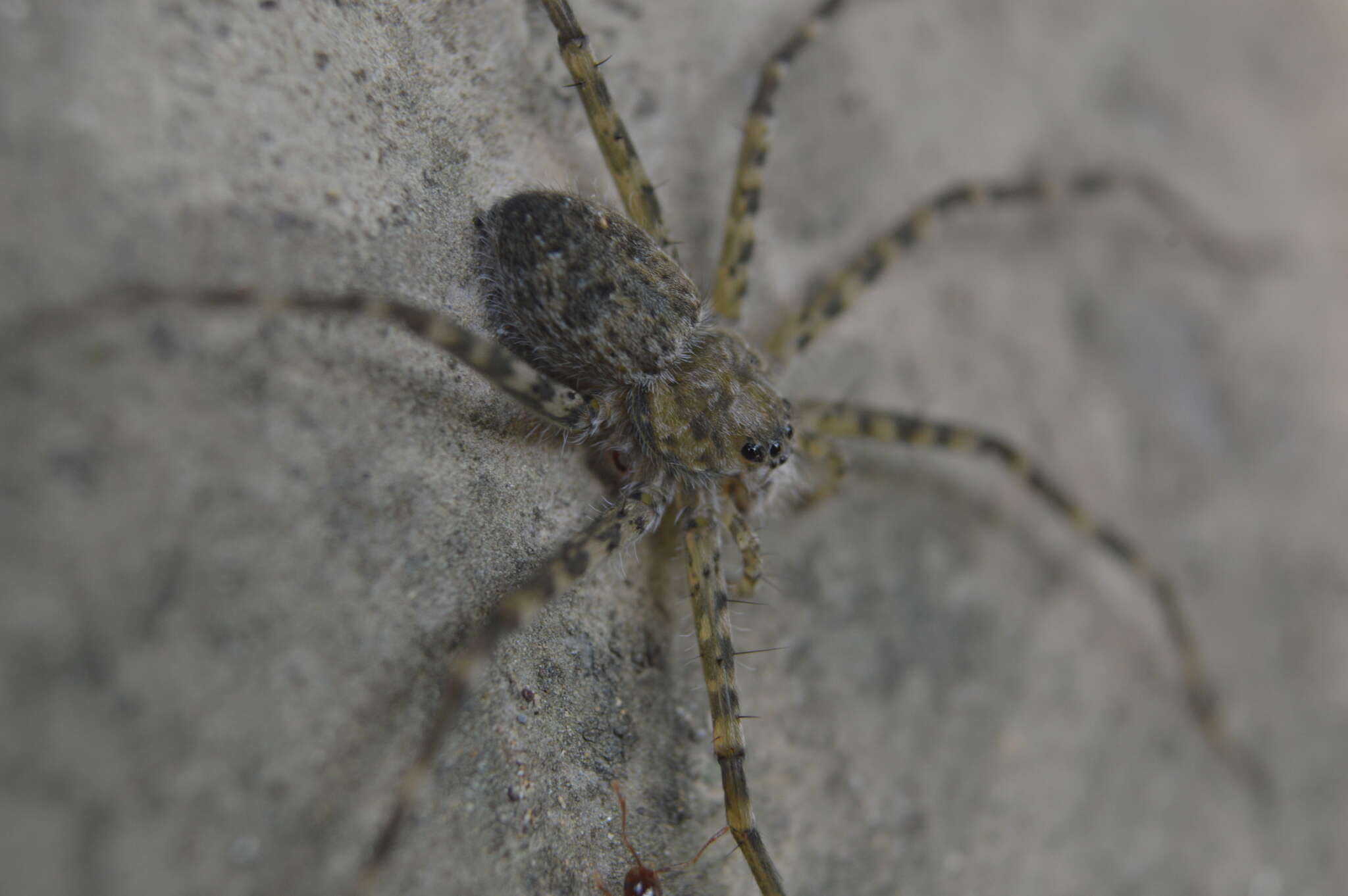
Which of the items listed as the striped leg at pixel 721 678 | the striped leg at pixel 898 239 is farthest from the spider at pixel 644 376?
the striped leg at pixel 898 239

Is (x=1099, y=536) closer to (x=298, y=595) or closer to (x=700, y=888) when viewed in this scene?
(x=700, y=888)

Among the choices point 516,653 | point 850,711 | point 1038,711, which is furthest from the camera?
point 1038,711

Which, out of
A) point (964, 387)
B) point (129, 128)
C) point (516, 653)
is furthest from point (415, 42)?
point (964, 387)

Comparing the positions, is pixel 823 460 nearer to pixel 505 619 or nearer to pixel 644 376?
pixel 644 376

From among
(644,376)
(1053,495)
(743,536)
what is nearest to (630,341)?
(644,376)

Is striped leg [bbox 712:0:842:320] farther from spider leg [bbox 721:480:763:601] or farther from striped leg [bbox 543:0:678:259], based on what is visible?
spider leg [bbox 721:480:763:601]

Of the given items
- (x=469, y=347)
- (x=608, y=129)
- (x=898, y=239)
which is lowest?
(x=469, y=347)
